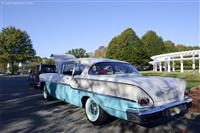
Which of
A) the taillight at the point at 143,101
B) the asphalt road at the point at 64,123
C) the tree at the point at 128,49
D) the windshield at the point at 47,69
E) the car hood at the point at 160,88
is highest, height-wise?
the tree at the point at 128,49

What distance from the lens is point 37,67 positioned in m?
14.8

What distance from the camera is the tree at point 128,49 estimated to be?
5694 cm

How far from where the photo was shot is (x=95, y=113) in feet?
19.0

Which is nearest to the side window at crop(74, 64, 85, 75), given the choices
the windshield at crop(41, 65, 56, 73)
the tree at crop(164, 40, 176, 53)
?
the windshield at crop(41, 65, 56, 73)

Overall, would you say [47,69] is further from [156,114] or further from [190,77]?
[190,77]

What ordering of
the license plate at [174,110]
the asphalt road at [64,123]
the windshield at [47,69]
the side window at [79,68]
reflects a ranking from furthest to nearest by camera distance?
the windshield at [47,69]
the side window at [79,68]
the asphalt road at [64,123]
the license plate at [174,110]

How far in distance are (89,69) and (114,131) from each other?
189cm

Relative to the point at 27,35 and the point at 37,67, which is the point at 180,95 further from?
the point at 27,35

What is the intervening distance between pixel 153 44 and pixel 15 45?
41.4 metres

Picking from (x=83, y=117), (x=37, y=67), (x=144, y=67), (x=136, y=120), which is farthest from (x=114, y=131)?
(x=144, y=67)

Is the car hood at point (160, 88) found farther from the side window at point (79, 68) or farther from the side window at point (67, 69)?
the side window at point (67, 69)

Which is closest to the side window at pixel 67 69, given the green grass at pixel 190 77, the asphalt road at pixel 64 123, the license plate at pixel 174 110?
the asphalt road at pixel 64 123

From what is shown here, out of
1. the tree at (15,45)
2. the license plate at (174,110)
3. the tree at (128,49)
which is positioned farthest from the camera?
the tree at (128,49)

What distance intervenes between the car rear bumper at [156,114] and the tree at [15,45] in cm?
5492
